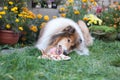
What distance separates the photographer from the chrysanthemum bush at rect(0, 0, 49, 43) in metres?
5.33

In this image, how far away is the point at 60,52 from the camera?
4418 mm

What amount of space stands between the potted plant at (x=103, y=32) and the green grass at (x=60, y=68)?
1787 mm

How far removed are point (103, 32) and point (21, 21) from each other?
182cm

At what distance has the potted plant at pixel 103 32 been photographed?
6.38m

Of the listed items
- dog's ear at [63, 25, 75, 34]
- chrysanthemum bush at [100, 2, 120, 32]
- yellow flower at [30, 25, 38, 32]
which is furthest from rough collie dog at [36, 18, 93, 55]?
chrysanthemum bush at [100, 2, 120, 32]

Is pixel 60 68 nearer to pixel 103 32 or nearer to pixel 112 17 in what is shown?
pixel 103 32

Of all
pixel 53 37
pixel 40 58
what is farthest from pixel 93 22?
pixel 40 58

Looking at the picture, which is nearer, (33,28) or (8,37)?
(8,37)

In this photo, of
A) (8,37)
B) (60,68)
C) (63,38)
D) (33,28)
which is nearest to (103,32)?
(33,28)

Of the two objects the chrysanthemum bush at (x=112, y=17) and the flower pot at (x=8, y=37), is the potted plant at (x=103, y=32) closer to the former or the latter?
the chrysanthemum bush at (x=112, y=17)

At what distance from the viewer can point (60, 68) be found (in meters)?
3.81

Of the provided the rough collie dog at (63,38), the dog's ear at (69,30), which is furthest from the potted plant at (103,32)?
the dog's ear at (69,30)

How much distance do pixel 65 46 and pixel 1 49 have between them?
114 centimetres

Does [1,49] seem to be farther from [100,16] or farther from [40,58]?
[100,16]
